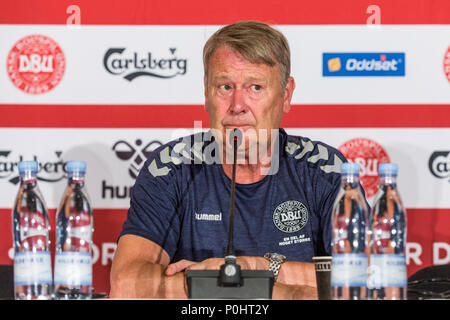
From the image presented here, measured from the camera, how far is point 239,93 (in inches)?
87.3

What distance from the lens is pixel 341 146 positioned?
9.29 ft

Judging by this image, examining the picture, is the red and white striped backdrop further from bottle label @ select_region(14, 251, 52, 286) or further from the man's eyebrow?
bottle label @ select_region(14, 251, 52, 286)

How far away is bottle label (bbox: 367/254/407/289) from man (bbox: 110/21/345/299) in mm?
833

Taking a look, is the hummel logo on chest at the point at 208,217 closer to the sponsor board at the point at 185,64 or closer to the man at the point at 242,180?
the man at the point at 242,180

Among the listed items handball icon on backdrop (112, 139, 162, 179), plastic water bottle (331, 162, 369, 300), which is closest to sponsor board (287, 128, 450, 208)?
handball icon on backdrop (112, 139, 162, 179)

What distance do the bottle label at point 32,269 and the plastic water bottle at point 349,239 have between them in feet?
1.76

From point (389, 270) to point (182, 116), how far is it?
1.69 meters

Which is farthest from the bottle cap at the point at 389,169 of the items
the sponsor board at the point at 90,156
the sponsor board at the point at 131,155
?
the sponsor board at the point at 90,156

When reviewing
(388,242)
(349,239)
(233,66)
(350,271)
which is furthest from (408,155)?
(350,271)
